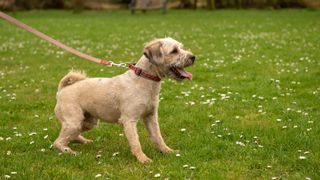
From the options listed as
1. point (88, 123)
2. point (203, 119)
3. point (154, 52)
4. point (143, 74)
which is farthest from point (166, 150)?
point (203, 119)

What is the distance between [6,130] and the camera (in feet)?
26.8

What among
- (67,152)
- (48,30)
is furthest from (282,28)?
(67,152)

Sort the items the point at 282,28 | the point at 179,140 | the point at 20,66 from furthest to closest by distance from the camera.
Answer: the point at 282,28, the point at 20,66, the point at 179,140

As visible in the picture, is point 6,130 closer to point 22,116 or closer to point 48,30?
point 22,116

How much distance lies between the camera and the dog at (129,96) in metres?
6.41

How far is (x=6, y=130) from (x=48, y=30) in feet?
57.8

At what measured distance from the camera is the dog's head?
6.34 metres

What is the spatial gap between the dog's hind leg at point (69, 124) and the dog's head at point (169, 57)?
1399 millimetres

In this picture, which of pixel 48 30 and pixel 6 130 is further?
pixel 48 30

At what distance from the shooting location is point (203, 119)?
27.6 ft

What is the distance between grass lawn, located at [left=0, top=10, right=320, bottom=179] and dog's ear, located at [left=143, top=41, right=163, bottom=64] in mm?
1366

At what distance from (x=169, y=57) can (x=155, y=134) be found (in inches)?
47.8

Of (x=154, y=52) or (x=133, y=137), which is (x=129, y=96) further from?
(x=154, y=52)

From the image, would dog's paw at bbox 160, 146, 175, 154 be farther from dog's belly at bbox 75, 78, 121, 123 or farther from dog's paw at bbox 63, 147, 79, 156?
dog's paw at bbox 63, 147, 79, 156
